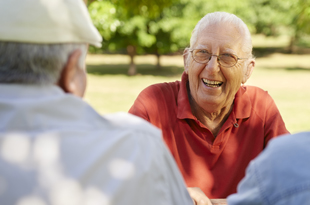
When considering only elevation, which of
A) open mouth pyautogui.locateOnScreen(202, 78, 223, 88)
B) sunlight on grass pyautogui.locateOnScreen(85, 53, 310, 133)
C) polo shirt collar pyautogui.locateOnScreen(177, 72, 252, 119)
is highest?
open mouth pyautogui.locateOnScreen(202, 78, 223, 88)

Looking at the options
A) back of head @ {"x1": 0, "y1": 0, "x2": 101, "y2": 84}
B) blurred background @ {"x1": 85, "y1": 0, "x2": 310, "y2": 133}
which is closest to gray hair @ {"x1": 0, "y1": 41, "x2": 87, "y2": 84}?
back of head @ {"x1": 0, "y1": 0, "x2": 101, "y2": 84}

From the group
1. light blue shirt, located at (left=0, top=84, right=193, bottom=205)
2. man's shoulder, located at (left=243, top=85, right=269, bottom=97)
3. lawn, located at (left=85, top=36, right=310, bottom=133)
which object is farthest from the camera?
lawn, located at (left=85, top=36, right=310, bottom=133)

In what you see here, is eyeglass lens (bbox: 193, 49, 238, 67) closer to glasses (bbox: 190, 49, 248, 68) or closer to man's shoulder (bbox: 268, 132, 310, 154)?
glasses (bbox: 190, 49, 248, 68)

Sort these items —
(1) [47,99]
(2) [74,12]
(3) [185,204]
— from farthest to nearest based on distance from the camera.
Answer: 1. (3) [185,204]
2. (2) [74,12]
3. (1) [47,99]

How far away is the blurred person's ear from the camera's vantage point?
49.0 inches

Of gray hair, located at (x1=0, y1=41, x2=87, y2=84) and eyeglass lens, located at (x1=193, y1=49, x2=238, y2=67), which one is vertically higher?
gray hair, located at (x1=0, y1=41, x2=87, y2=84)

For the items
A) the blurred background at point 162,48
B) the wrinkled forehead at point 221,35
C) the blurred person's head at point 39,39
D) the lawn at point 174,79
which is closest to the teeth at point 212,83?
the wrinkled forehead at point 221,35

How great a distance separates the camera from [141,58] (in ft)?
101

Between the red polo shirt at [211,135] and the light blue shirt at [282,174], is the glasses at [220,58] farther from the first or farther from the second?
the light blue shirt at [282,174]

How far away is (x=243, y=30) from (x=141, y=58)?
28.3 metres

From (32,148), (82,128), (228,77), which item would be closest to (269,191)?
(82,128)

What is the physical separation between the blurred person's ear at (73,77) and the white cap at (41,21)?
0.06 meters

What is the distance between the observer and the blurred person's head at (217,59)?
2584 millimetres

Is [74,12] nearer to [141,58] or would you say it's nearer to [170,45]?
[170,45]
